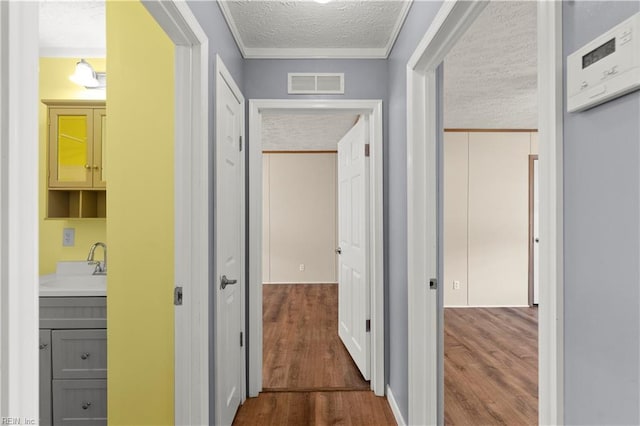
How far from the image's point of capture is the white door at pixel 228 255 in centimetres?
184

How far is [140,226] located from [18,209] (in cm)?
129

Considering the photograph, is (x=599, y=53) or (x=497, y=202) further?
(x=497, y=202)

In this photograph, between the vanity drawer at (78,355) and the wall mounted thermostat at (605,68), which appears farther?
the vanity drawer at (78,355)

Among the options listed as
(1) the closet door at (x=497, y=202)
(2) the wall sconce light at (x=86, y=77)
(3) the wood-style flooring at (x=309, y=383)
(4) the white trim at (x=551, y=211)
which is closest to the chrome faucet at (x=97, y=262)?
(2) the wall sconce light at (x=86, y=77)

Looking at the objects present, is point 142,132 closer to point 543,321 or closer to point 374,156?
point 374,156

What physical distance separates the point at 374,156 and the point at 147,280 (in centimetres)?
164

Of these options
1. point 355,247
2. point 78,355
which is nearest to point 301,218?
point 355,247

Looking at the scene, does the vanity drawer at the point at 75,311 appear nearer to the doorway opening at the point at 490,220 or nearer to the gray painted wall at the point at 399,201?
the gray painted wall at the point at 399,201

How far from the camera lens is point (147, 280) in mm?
1801

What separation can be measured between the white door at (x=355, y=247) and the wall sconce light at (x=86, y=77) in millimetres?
1884

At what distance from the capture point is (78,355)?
6.53 ft

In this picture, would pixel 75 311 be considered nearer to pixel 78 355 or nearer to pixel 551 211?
pixel 78 355

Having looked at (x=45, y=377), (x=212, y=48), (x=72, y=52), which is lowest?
(x=45, y=377)

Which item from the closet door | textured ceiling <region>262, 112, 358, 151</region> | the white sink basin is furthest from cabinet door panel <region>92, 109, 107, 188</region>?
the closet door
